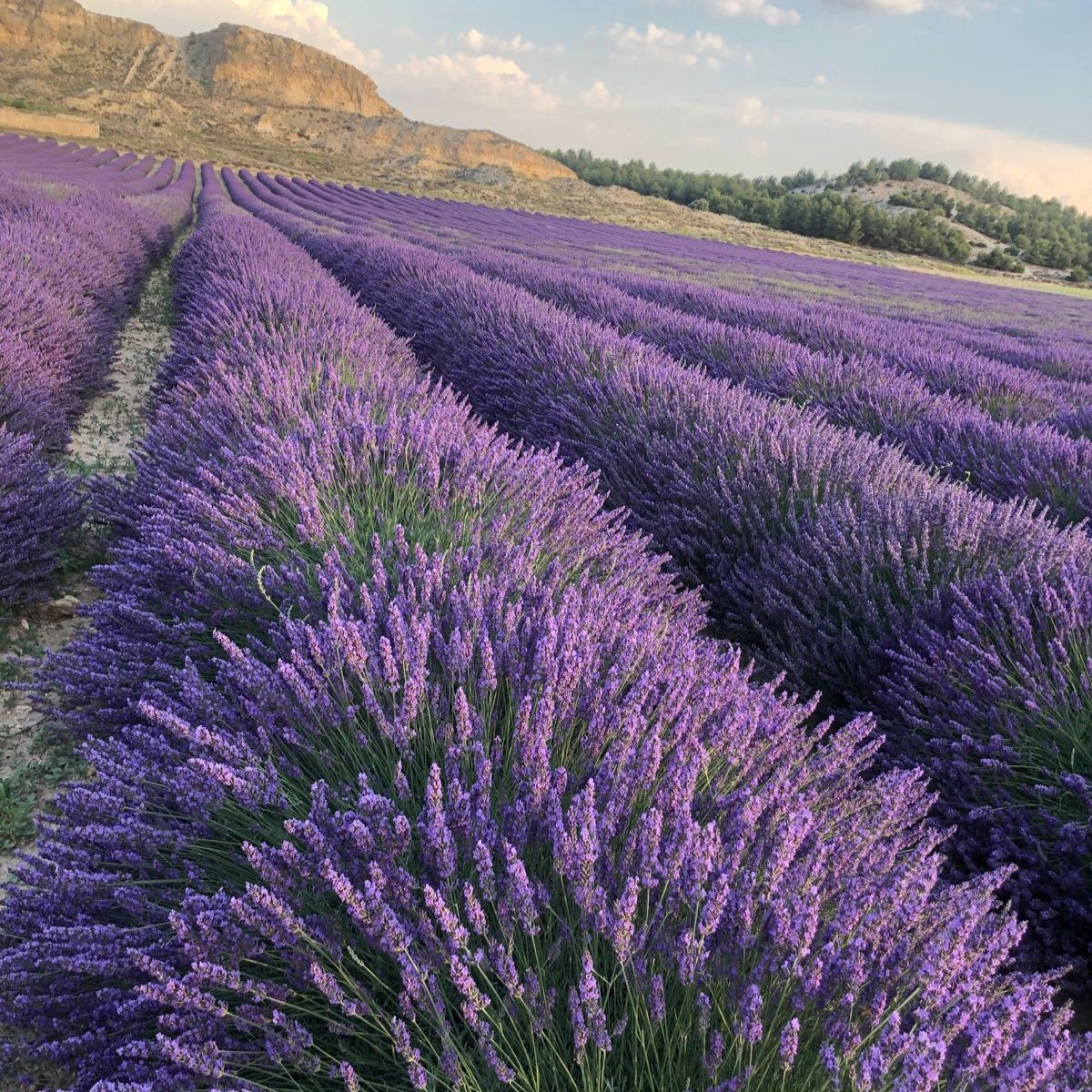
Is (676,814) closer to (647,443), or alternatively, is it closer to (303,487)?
(303,487)

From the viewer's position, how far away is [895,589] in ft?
7.75

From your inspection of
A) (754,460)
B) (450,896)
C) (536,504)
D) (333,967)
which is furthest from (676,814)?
(754,460)

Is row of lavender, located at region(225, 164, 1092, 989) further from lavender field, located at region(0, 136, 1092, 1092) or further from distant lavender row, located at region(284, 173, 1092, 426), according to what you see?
distant lavender row, located at region(284, 173, 1092, 426)

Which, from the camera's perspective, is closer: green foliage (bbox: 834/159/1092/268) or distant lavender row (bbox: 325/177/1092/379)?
distant lavender row (bbox: 325/177/1092/379)

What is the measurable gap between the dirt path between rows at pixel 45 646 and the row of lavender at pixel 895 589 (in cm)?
203

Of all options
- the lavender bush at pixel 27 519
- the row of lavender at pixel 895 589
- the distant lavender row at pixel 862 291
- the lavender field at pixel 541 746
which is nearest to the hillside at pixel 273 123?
the distant lavender row at pixel 862 291

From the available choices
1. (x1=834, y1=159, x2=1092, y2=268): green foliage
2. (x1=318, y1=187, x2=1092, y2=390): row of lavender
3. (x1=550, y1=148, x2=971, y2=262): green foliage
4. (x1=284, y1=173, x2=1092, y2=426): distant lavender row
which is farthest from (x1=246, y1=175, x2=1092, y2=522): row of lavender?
(x1=834, y1=159, x2=1092, y2=268): green foliage

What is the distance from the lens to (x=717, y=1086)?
0.74 m

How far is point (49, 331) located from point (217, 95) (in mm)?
78575

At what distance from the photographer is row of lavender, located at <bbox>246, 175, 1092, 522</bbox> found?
11.6 feet

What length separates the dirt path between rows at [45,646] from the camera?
179cm

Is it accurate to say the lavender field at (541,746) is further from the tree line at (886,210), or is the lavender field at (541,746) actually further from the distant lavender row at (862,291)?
the tree line at (886,210)

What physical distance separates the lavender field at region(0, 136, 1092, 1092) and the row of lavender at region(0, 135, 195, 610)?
0.10 ft

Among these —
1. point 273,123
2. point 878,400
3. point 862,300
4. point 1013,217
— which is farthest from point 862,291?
point 273,123
